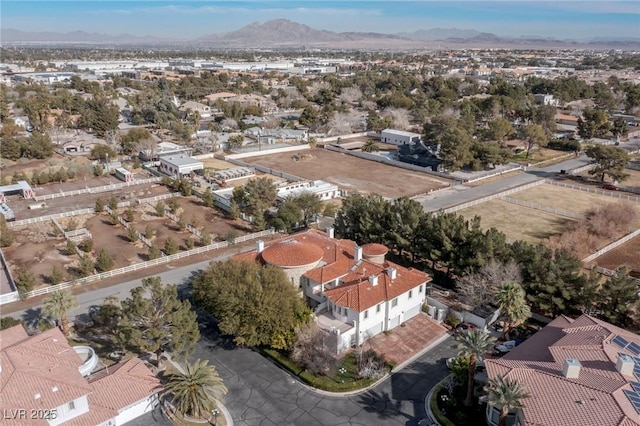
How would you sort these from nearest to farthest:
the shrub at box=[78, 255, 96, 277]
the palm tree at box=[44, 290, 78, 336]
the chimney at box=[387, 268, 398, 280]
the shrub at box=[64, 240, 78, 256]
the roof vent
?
the palm tree at box=[44, 290, 78, 336], the roof vent, the chimney at box=[387, 268, 398, 280], the shrub at box=[78, 255, 96, 277], the shrub at box=[64, 240, 78, 256]

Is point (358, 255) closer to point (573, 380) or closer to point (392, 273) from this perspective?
point (392, 273)

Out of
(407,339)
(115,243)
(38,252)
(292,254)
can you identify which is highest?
(292,254)

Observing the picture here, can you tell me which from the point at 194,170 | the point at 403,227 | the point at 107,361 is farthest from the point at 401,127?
the point at 107,361

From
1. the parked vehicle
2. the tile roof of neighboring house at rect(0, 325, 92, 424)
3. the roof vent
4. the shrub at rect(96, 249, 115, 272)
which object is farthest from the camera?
the shrub at rect(96, 249, 115, 272)

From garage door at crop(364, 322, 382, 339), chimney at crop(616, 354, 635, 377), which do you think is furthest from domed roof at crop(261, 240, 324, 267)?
chimney at crop(616, 354, 635, 377)

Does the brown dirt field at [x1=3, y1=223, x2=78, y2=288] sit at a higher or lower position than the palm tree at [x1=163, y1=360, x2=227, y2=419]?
lower

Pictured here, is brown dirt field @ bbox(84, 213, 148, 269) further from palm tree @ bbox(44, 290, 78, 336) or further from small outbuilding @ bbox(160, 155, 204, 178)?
small outbuilding @ bbox(160, 155, 204, 178)

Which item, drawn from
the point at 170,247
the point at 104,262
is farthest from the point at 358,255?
the point at 104,262
